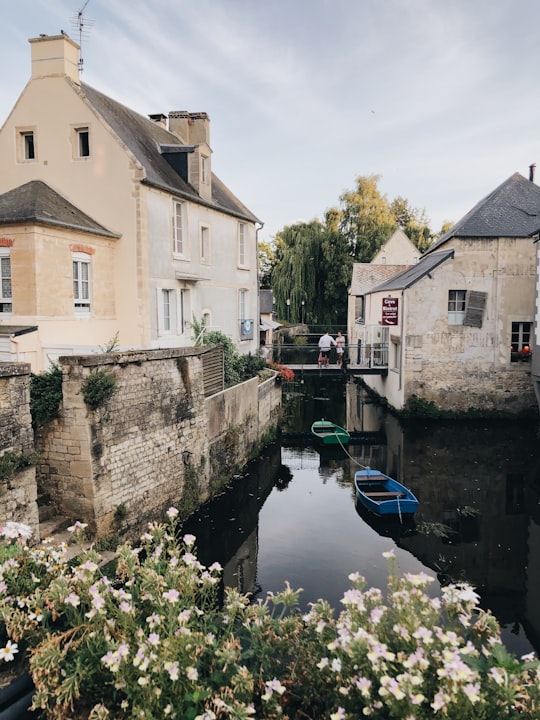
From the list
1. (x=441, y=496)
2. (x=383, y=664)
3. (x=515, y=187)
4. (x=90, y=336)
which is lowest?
(x=441, y=496)

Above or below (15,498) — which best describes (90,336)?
above

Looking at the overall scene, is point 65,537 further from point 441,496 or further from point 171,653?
point 441,496

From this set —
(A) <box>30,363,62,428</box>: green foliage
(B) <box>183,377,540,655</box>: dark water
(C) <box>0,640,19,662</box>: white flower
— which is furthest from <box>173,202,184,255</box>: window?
(C) <box>0,640,19,662</box>: white flower

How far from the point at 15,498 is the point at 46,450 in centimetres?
157

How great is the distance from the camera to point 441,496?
1380 centimetres

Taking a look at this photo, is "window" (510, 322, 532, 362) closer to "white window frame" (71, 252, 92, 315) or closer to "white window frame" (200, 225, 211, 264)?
"white window frame" (200, 225, 211, 264)

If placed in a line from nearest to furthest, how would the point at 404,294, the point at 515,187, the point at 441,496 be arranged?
the point at 441,496
the point at 404,294
the point at 515,187

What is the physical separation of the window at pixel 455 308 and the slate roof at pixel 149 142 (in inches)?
344

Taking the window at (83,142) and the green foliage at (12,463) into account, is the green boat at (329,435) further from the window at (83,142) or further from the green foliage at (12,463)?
the green foliage at (12,463)

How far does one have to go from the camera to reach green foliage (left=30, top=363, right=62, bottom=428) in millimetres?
8867

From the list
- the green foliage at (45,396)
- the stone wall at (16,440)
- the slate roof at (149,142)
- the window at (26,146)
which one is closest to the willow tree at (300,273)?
the slate roof at (149,142)

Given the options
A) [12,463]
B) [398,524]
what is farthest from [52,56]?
[398,524]

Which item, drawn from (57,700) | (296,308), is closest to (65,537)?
(57,700)

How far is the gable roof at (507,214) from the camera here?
21516 mm
